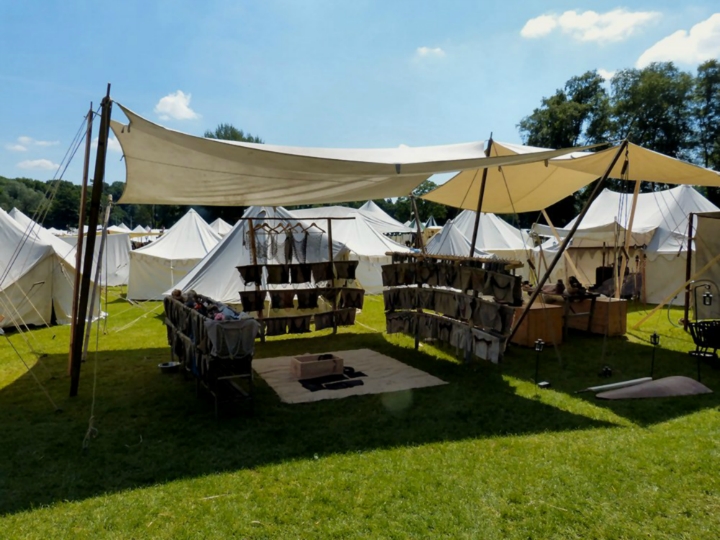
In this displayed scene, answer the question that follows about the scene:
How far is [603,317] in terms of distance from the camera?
8055 mm

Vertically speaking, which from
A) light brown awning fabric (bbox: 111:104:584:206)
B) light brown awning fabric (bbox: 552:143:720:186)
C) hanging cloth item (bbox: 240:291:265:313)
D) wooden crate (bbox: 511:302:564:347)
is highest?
light brown awning fabric (bbox: 552:143:720:186)

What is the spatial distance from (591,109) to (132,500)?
34.2 m

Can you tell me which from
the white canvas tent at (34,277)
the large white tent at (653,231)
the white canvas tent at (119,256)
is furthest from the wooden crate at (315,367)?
the white canvas tent at (119,256)

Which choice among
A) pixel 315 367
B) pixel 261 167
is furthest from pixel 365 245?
pixel 261 167

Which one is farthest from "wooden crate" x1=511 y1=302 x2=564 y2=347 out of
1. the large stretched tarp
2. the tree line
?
the tree line

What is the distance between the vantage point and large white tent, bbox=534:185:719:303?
1124 cm

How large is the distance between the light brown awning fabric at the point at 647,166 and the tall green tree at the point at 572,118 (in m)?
23.8

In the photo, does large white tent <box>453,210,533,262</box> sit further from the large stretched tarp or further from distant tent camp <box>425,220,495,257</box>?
the large stretched tarp

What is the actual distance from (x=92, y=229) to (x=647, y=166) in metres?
6.93

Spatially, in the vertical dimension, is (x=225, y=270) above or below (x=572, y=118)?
below

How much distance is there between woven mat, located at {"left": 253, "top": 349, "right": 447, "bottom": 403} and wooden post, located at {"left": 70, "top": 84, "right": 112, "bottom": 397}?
194 centimetres

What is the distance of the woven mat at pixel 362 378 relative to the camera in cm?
504

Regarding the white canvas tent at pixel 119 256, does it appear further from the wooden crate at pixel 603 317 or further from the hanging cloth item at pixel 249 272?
the wooden crate at pixel 603 317

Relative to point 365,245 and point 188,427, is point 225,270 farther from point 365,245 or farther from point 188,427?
point 188,427
